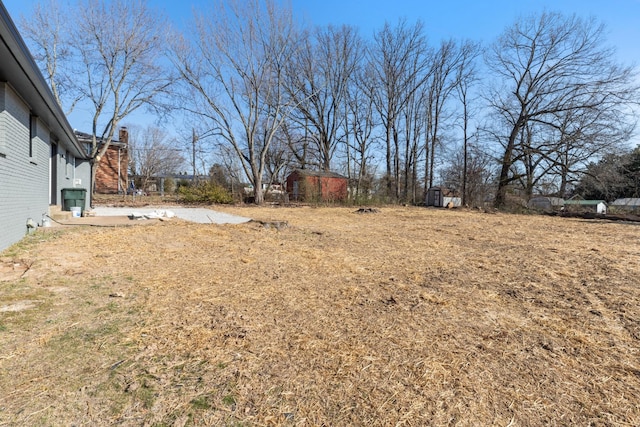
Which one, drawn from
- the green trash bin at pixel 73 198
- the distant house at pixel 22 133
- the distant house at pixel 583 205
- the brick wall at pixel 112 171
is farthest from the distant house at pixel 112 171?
the distant house at pixel 583 205

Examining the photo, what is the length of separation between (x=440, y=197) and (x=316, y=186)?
10094mm

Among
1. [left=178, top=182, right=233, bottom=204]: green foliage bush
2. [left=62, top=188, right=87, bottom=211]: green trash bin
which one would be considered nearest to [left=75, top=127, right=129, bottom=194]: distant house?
[left=178, top=182, right=233, bottom=204]: green foliage bush

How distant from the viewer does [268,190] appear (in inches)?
885

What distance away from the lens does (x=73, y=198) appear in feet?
32.6

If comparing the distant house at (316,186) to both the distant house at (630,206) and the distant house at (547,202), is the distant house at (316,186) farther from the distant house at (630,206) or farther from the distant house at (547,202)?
the distant house at (630,206)

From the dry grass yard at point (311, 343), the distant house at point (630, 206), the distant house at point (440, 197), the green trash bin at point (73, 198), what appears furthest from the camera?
the distant house at point (440, 197)

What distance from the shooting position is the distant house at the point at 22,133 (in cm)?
392

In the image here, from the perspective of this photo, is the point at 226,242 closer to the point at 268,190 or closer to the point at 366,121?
the point at 268,190

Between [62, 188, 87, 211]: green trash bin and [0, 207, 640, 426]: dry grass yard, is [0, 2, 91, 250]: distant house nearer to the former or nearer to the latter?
[0, 207, 640, 426]: dry grass yard

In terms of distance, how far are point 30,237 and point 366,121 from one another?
25.5 m

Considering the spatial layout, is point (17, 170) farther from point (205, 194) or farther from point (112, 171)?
point (112, 171)

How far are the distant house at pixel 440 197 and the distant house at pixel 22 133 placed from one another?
76.5 ft

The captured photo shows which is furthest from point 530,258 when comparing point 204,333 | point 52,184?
point 52,184

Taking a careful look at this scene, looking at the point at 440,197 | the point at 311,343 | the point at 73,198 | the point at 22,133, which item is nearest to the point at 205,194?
the point at 73,198
